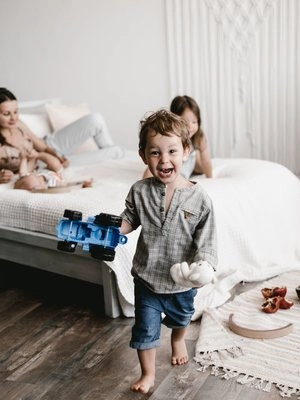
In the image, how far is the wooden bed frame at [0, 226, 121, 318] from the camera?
2428 millimetres

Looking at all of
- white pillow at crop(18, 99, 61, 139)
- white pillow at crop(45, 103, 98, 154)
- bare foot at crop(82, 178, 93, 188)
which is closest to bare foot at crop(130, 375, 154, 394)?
bare foot at crop(82, 178, 93, 188)

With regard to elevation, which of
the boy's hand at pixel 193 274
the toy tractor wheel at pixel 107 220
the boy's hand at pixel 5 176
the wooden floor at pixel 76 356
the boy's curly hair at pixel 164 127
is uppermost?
the boy's curly hair at pixel 164 127

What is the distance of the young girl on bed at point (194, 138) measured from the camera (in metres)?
2.98

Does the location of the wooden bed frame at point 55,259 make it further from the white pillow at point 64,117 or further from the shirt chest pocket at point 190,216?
the white pillow at point 64,117

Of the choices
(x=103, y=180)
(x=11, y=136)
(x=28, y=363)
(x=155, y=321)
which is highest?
(x=11, y=136)

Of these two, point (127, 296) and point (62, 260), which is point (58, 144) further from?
point (127, 296)

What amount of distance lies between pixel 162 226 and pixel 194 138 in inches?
52.9

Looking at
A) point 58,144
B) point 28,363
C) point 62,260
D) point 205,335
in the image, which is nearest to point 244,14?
point 58,144

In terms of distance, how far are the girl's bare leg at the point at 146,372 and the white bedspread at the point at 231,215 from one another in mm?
489

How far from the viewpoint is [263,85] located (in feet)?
14.5

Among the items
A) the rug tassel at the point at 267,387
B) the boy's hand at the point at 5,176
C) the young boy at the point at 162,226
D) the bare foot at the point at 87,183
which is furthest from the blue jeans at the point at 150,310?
the boy's hand at the point at 5,176

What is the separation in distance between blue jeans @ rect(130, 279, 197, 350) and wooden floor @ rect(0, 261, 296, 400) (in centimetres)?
16

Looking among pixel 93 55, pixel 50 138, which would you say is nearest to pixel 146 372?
pixel 50 138

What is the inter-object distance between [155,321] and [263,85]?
115 inches
